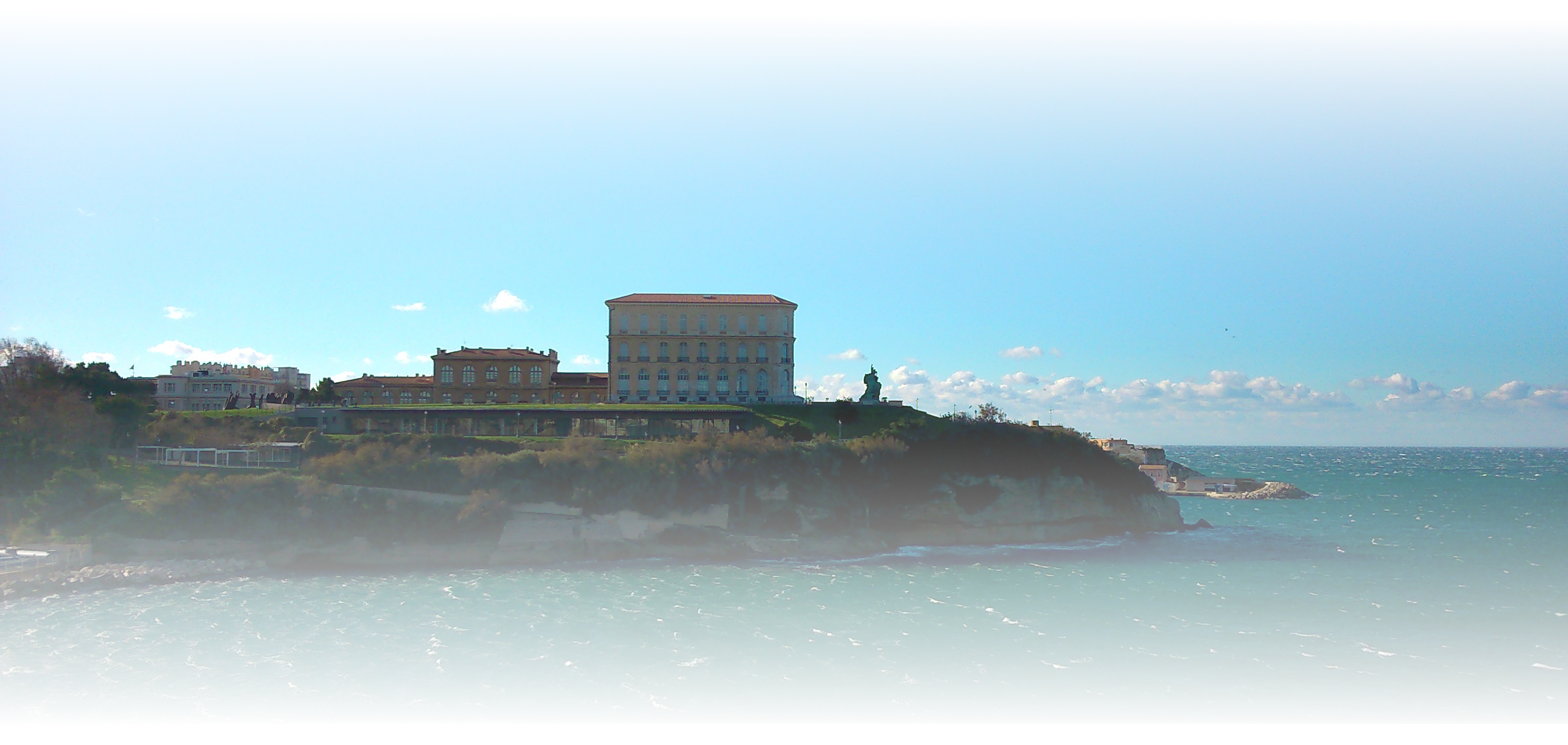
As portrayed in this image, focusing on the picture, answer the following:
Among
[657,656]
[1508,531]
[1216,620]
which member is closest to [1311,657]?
[1216,620]

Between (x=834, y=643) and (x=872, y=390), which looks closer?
(x=834, y=643)

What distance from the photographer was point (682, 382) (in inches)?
2783

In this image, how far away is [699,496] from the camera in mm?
46594

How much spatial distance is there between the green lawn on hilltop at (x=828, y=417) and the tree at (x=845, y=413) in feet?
0.79

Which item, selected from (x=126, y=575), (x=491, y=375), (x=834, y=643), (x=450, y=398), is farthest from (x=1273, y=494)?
(x=126, y=575)

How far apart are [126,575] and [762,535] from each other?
26662 millimetres

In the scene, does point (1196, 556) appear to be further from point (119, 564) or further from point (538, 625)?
point (119, 564)

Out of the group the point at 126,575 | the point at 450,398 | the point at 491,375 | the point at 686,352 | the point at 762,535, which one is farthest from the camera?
the point at 491,375

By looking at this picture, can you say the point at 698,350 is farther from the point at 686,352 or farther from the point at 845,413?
the point at 845,413

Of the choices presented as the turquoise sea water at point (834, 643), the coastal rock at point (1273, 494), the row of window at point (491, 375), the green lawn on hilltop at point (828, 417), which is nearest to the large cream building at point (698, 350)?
the green lawn on hilltop at point (828, 417)

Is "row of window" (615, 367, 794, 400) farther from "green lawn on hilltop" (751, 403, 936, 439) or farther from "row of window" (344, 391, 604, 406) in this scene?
"green lawn on hilltop" (751, 403, 936, 439)

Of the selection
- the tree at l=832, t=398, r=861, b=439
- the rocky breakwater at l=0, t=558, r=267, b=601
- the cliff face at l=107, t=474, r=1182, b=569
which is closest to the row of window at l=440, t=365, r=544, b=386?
the tree at l=832, t=398, r=861, b=439

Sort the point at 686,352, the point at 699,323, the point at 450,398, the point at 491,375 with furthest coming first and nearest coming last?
the point at 491,375
the point at 450,398
the point at 699,323
the point at 686,352

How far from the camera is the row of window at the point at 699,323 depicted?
2788 inches
